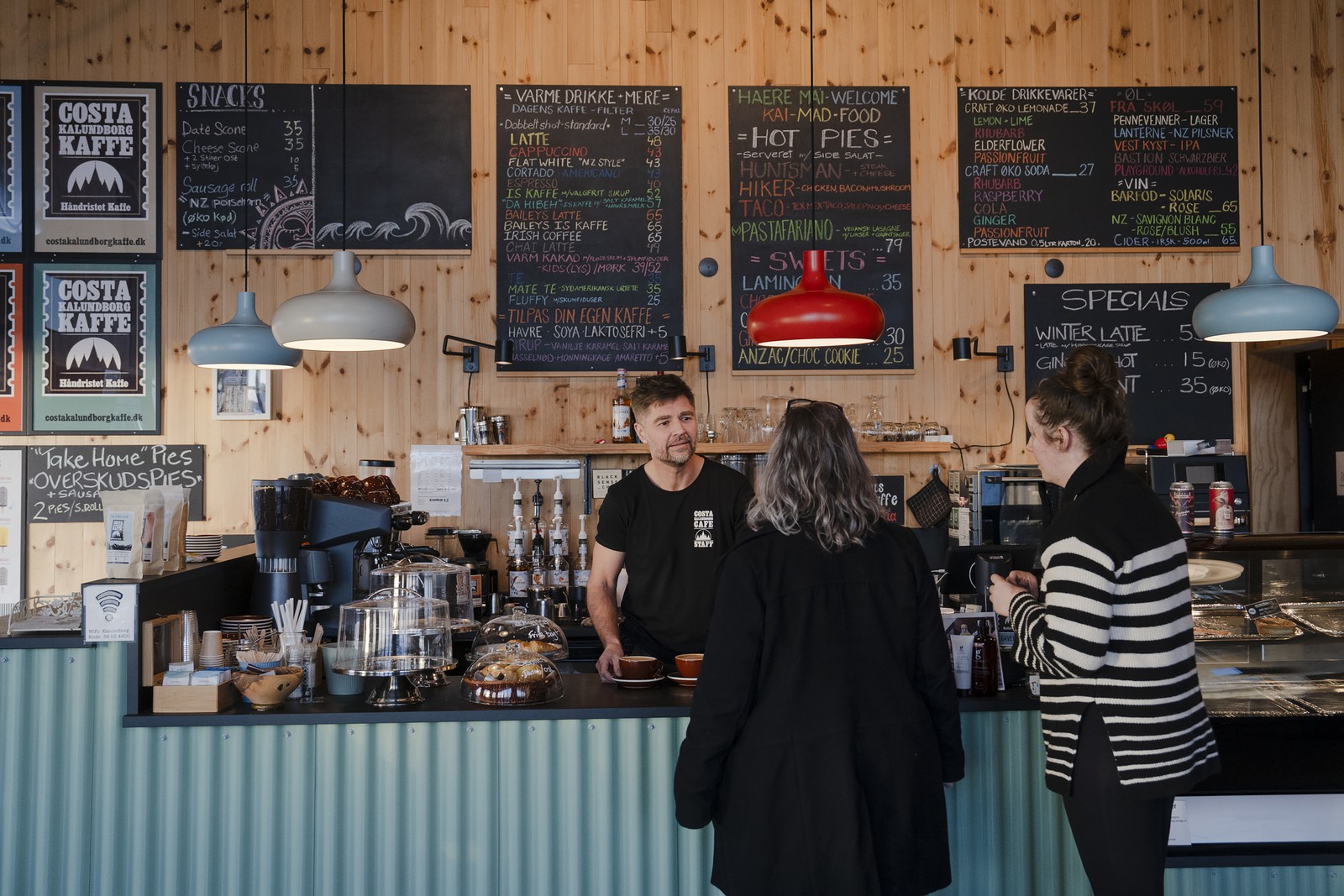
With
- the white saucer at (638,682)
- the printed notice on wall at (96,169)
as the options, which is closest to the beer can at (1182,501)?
the white saucer at (638,682)

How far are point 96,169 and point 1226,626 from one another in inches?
184

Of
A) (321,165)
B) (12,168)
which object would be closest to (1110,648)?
(321,165)

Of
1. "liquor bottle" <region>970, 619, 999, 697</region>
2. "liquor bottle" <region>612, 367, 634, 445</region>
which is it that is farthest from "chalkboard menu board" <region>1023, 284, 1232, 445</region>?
"liquor bottle" <region>970, 619, 999, 697</region>

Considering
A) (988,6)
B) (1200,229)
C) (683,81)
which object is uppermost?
(988,6)

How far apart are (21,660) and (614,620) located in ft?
4.78

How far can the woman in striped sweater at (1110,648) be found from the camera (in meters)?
1.78

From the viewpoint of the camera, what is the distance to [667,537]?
3029 millimetres

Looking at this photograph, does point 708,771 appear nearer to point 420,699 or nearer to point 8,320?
point 420,699

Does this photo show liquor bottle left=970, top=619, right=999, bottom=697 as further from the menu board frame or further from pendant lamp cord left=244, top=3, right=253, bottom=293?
the menu board frame

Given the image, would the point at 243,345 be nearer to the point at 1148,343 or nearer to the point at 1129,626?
the point at 1129,626

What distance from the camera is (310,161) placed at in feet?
14.6

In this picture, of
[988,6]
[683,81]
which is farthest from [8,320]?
[988,6]

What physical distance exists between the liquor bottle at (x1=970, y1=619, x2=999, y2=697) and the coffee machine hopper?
5.56 feet

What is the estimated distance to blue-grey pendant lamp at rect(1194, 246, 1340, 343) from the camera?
2.89 meters
